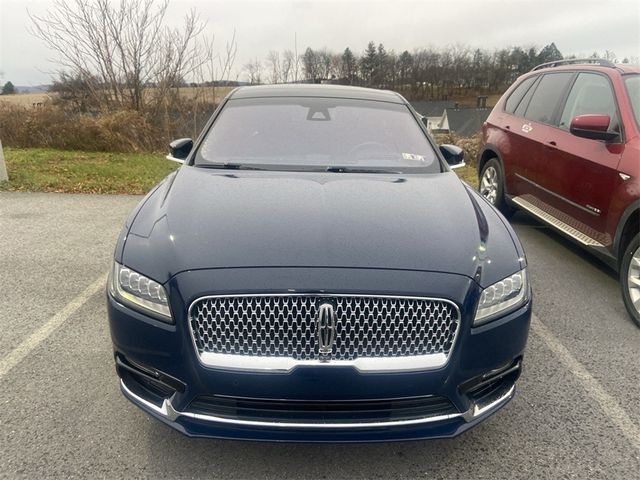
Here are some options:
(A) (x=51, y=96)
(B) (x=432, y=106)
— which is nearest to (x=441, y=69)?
(B) (x=432, y=106)

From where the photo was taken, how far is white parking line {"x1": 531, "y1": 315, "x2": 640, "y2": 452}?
2.57 m

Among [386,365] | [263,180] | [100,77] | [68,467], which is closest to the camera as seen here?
[386,365]

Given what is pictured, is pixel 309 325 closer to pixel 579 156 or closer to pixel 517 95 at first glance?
pixel 579 156

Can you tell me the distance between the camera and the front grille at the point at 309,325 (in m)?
1.95

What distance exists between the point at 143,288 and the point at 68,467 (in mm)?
925

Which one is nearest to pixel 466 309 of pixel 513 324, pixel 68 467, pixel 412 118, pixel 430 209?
pixel 513 324

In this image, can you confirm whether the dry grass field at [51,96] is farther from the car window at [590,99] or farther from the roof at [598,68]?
the car window at [590,99]

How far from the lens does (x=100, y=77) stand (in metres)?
15.5

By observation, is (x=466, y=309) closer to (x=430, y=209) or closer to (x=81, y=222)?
(x=430, y=209)

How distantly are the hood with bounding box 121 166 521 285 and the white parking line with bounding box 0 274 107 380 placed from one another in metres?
Answer: 1.37

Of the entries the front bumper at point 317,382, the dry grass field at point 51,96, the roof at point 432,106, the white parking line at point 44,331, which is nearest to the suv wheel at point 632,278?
the front bumper at point 317,382

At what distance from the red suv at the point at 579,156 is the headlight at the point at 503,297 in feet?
6.66

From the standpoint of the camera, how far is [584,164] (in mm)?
4379

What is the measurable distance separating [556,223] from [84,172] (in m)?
8.31
